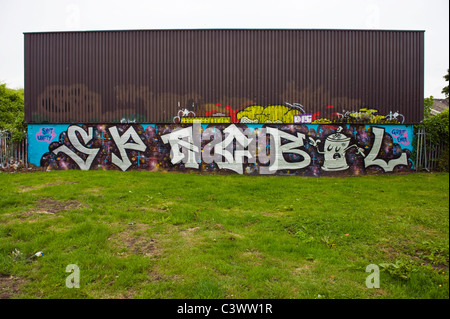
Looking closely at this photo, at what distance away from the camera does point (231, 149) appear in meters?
13.5

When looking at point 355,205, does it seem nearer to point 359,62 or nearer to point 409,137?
point 409,137

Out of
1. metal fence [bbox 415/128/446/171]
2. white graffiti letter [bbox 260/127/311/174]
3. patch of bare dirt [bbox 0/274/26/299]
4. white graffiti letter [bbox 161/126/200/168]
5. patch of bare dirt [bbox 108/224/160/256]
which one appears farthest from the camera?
white graffiti letter [bbox 161/126/200/168]

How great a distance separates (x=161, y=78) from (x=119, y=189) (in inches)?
278

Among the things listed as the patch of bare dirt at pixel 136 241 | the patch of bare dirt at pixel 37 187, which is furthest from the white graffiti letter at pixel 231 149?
the patch of bare dirt at pixel 136 241

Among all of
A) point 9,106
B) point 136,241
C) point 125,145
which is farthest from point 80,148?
point 9,106

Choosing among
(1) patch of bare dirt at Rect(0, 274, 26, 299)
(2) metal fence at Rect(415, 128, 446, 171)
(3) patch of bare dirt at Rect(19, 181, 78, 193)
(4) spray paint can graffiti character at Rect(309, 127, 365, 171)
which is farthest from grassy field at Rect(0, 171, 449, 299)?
(2) metal fence at Rect(415, 128, 446, 171)

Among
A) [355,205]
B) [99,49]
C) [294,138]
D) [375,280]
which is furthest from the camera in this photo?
[99,49]

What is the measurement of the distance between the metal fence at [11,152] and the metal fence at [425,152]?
66.6 feet

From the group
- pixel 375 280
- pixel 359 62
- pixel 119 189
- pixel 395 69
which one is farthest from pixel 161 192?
pixel 395 69

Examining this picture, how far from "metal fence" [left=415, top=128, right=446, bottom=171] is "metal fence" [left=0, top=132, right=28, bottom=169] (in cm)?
2031

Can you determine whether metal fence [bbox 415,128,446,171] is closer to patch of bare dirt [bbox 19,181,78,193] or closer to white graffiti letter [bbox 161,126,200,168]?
white graffiti letter [bbox 161,126,200,168]

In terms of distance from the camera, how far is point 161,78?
1398cm

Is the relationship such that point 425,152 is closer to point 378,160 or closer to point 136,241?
point 378,160

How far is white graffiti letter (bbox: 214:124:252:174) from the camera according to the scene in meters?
13.4
